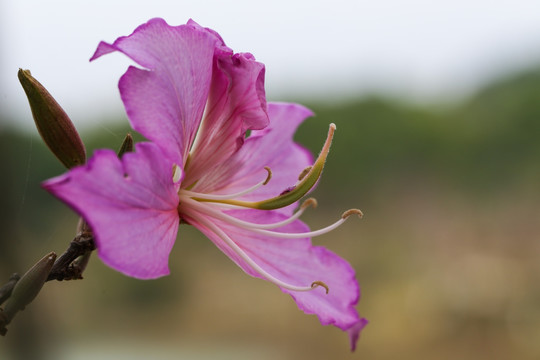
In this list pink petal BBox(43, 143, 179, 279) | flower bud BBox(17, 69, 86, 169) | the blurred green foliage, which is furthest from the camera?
the blurred green foliage

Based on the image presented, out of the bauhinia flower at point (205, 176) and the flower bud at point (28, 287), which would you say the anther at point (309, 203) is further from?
the flower bud at point (28, 287)

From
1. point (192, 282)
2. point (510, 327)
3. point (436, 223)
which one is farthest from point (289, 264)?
point (436, 223)

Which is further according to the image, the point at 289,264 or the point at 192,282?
the point at 192,282

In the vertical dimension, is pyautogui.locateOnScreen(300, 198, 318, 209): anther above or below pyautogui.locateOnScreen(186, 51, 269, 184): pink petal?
below

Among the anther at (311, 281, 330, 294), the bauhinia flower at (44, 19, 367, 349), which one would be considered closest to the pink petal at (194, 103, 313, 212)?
the bauhinia flower at (44, 19, 367, 349)

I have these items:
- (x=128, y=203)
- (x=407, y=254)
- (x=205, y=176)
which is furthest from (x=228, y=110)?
(x=407, y=254)

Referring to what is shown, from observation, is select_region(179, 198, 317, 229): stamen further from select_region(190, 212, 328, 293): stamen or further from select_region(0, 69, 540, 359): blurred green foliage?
select_region(0, 69, 540, 359): blurred green foliage

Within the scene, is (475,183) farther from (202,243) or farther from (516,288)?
(202,243)

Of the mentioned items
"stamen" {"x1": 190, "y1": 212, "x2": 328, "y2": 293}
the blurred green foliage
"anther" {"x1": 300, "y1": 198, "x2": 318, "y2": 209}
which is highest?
"anther" {"x1": 300, "y1": 198, "x2": 318, "y2": 209}
